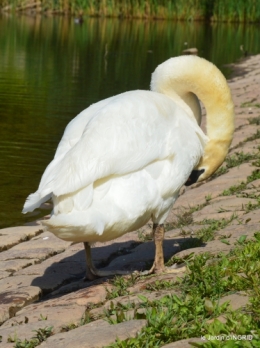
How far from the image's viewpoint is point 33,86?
1766cm

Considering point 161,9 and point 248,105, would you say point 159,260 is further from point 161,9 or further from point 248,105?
point 161,9

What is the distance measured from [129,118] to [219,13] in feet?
118

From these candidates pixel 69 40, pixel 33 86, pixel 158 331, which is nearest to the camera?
pixel 158 331

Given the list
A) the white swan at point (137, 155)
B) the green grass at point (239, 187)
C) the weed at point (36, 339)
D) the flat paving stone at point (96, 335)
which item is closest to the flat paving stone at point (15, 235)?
the white swan at point (137, 155)

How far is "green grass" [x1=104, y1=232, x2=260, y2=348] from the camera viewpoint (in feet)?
11.6

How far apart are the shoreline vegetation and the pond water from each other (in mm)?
630

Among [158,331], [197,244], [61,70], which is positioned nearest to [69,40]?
[61,70]

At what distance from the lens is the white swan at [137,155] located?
4.52 metres

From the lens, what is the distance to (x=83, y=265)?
5.96 m

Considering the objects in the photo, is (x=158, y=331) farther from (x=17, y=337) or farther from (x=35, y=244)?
(x=35, y=244)

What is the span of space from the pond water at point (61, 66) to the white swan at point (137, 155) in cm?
344

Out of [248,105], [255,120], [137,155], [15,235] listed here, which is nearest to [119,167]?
[137,155]

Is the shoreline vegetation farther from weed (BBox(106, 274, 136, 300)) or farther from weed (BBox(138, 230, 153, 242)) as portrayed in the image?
weed (BBox(106, 274, 136, 300))

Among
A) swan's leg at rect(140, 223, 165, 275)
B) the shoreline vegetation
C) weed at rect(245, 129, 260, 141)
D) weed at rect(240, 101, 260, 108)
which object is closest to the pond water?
the shoreline vegetation
